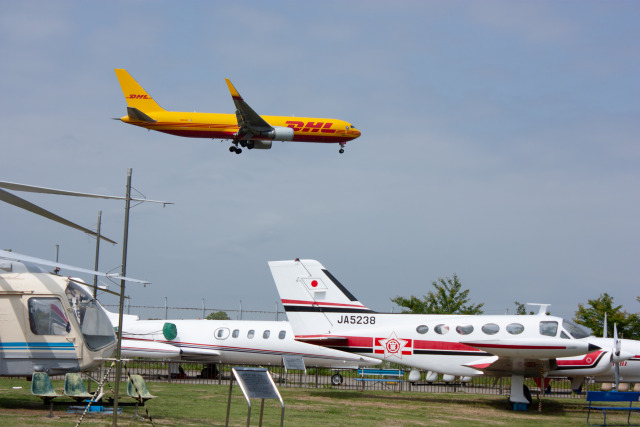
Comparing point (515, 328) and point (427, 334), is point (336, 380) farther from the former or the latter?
point (515, 328)

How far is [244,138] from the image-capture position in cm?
3341

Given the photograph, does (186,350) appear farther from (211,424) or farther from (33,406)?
(211,424)

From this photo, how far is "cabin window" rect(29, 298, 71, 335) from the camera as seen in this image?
47.9ft

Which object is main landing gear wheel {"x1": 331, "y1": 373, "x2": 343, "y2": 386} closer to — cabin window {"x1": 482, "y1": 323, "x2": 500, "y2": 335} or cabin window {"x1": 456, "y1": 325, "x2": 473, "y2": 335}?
cabin window {"x1": 456, "y1": 325, "x2": 473, "y2": 335}

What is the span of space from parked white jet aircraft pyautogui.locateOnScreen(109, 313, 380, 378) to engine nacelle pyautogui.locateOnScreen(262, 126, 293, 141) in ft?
31.6

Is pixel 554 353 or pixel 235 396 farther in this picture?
pixel 235 396

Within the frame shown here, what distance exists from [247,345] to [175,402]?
423 inches

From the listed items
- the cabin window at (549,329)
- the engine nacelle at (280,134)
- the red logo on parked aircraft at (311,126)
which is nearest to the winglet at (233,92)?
the engine nacelle at (280,134)

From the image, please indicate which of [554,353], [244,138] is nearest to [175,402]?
[554,353]

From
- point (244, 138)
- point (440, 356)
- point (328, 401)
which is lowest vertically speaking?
point (328, 401)

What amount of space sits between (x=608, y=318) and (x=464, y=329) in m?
20.1

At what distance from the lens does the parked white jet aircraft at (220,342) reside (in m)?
27.6

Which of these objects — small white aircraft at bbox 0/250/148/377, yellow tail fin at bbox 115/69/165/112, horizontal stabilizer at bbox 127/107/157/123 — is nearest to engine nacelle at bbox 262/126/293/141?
horizontal stabilizer at bbox 127/107/157/123

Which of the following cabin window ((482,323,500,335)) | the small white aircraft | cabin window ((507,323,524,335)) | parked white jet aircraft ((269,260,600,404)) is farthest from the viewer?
cabin window ((482,323,500,335))
